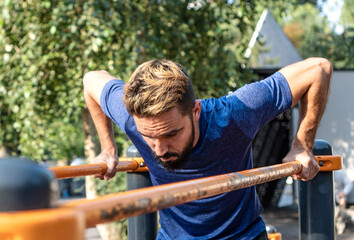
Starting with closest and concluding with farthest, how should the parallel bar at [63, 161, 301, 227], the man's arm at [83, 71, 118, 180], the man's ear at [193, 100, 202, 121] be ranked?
the parallel bar at [63, 161, 301, 227], the man's ear at [193, 100, 202, 121], the man's arm at [83, 71, 118, 180]

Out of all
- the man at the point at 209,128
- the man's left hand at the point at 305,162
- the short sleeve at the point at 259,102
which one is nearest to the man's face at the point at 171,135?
the man at the point at 209,128

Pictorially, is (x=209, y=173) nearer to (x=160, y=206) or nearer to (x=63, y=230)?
(x=160, y=206)

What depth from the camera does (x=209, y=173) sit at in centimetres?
180

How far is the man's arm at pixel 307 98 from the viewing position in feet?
6.14

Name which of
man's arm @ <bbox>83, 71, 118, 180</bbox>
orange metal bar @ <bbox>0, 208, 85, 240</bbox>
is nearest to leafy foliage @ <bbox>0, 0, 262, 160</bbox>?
man's arm @ <bbox>83, 71, 118, 180</bbox>

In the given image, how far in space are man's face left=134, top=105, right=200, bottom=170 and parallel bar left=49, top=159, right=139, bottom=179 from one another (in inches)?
11.5

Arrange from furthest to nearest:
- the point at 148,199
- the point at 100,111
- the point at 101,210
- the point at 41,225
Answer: the point at 100,111 → the point at 148,199 → the point at 101,210 → the point at 41,225

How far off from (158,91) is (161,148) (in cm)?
20

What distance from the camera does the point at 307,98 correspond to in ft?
6.25

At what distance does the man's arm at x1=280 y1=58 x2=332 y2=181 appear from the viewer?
1.87 m

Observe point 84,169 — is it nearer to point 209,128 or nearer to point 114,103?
point 114,103

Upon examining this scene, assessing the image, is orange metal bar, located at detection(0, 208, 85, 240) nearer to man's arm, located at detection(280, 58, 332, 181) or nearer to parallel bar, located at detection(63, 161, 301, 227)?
parallel bar, located at detection(63, 161, 301, 227)

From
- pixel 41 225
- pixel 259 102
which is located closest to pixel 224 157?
pixel 259 102

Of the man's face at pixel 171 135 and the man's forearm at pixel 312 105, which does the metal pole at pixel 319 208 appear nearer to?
the man's forearm at pixel 312 105
